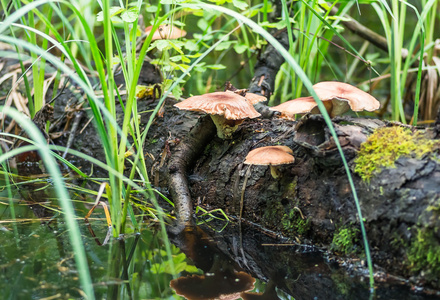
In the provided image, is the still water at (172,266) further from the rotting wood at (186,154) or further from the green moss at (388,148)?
the green moss at (388,148)

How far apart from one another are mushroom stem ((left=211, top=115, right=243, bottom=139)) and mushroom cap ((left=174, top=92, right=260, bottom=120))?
0.16m

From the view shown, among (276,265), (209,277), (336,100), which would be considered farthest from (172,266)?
(336,100)

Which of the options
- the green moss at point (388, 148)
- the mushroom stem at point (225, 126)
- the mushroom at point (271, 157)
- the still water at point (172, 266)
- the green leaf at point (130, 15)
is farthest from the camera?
the mushroom stem at point (225, 126)

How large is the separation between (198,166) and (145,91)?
641mm

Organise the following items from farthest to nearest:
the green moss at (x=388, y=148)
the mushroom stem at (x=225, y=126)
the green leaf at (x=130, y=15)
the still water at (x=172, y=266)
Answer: the mushroom stem at (x=225, y=126) < the green leaf at (x=130, y=15) < the green moss at (x=388, y=148) < the still water at (x=172, y=266)

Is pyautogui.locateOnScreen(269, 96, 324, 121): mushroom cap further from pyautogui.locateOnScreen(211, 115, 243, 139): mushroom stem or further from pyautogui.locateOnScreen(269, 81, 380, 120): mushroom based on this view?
pyautogui.locateOnScreen(211, 115, 243, 139): mushroom stem

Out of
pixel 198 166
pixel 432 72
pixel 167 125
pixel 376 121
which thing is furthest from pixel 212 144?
pixel 432 72

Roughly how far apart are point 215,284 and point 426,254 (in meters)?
0.70

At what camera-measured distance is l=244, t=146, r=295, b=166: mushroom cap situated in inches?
65.0

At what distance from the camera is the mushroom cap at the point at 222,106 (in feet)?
6.05

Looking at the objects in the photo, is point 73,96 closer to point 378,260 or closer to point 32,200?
point 32,200

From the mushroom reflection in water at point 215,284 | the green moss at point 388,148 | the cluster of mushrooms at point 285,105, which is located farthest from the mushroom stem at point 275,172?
the mushroom reflection in water at point 215,284

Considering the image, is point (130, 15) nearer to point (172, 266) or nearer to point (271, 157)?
point (271, 157)

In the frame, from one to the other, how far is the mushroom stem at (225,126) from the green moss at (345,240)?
2.47 feet
